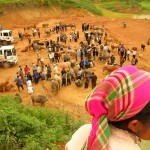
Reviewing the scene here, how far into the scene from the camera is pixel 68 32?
3716 centimetres

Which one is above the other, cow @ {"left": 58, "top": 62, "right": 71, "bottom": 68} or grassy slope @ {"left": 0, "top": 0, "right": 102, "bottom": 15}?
grassy slope @ {"left": 0, "top": 0, "right": 102, "bottom": 15}

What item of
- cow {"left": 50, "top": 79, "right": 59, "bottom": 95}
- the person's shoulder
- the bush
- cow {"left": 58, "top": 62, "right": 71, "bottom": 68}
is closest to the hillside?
cow {"left": 50, "top": 79, "right": 59, "bottom": 95}

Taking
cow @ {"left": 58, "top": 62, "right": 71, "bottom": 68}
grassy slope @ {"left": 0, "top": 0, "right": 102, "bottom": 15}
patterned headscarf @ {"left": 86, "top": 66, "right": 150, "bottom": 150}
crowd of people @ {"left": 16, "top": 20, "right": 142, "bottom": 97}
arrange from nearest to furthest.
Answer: patterned headscarf @ {"left": 86, "top": 66, "right": 150, "bottom": 150}, crowd of people @ {"left": 16, "top": 20, "right": 142, "bottom": 97}, cow @ {"left": 58, "top": 62, "right": 71, "bottom": 68}, grassy slope @ {"left": 0, "top": 0, "right": 102, "bottom": 15}

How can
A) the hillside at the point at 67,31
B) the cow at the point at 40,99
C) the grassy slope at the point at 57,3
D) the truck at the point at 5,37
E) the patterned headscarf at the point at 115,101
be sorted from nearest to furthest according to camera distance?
the patterned headscarf at the point at 115,101 → the cow at the point at 40,99 → the hillside at the point at 67,31 → the truck at the point at 5,37 → the grassy slope at the point at 57,3

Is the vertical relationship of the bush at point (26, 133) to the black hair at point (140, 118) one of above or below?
below

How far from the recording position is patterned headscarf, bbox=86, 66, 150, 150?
1.98 metres

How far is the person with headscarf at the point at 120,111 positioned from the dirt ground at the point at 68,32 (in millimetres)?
12386

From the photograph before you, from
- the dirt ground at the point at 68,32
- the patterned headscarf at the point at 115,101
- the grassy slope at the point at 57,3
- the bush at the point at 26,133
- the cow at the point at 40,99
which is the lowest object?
the dirt ground at the point at 68,32

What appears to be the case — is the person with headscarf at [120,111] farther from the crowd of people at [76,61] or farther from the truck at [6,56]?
the truck at [6,56]

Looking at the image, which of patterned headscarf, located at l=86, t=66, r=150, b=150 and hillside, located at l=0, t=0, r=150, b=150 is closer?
patterned headscarf, located at l=86, t=66, r=150, b=150

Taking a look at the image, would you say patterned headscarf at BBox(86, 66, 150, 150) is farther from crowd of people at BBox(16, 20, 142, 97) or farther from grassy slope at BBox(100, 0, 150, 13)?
grassy slope at BBox(100, 0, 150, 13)

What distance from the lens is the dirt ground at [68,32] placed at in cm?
1889

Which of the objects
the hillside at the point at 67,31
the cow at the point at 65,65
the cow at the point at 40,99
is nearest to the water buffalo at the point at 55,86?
the hillside at the point at 67,31

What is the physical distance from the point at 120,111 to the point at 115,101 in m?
0.07
